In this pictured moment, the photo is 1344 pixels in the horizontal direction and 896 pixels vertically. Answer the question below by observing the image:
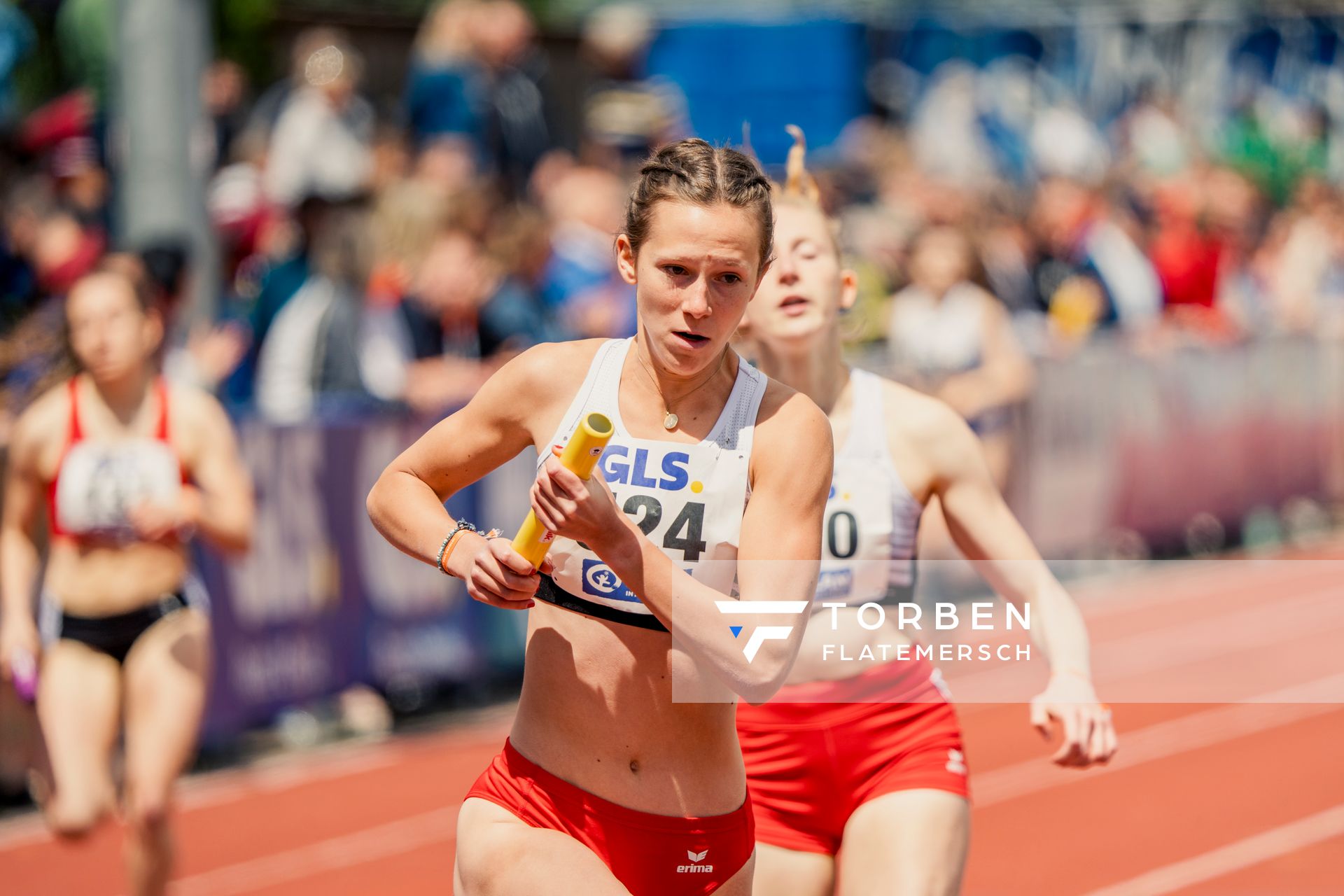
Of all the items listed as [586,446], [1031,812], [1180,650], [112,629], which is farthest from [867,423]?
[1180,650]

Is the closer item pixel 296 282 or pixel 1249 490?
pixel 296 282

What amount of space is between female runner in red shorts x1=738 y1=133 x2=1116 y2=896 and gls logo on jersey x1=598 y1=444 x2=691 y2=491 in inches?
44.7

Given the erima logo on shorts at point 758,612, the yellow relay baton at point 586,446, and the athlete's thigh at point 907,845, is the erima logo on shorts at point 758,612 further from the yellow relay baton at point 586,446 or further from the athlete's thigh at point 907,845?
the athlete's thigh at point 907,845

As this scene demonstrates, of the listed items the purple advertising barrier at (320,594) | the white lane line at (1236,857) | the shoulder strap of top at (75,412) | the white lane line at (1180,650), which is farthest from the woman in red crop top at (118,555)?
the white lane line at (1180,650)

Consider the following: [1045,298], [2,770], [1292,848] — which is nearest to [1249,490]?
[1045,298]

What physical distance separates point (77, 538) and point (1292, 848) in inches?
206

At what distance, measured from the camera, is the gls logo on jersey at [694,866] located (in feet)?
11.8

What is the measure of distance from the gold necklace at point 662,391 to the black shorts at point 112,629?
3.28 metres

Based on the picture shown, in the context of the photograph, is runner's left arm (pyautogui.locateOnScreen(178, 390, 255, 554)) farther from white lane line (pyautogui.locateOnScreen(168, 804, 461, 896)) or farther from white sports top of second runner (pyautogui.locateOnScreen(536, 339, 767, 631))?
white sports top of second runner (pyautogui.locateOnScreen(536, 339, 767, 631))

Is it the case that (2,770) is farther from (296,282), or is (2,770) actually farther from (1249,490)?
(1249,490)

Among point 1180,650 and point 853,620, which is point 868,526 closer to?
point 853,620

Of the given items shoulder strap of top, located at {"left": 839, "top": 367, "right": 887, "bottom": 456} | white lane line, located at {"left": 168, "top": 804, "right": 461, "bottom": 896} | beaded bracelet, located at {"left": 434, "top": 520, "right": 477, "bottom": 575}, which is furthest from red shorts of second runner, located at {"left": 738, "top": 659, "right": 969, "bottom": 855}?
white lane line, located at {"left": 168, "top": 804, "right": 461, "bottom": 896}

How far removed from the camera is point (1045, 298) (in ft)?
47.9

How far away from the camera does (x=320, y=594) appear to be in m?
9.54
